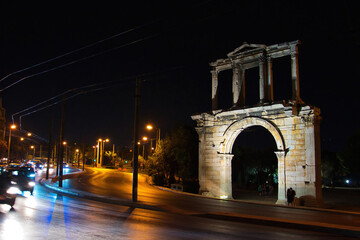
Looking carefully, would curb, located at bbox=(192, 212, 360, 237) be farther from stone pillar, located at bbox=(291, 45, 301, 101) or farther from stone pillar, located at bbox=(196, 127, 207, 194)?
stone pillar, located at bbox=(196, 127, 207, 194)

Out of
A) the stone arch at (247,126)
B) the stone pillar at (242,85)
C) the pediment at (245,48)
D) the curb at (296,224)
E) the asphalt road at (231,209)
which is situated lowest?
the asphalt road at (231,209)

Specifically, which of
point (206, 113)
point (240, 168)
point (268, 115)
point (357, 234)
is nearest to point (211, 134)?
point (206, 113)

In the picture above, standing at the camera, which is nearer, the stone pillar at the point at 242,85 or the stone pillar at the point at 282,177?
the stone pillar at the point at 282,177

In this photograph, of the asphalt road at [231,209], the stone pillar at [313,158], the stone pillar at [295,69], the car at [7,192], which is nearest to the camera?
the car at [7,192]

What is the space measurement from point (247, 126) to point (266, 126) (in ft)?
6.33

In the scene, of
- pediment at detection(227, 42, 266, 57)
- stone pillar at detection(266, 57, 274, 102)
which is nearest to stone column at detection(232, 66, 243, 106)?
pediment at detection(227, 42, 266, 57)

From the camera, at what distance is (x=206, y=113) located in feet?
101

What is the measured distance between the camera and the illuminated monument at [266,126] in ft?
79.7

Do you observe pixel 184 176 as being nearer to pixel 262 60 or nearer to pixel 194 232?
pixel 262 60

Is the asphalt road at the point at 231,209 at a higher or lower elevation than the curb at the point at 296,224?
lower

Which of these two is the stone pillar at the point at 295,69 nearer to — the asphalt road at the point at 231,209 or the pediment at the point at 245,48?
the pediment at the point at 245,48

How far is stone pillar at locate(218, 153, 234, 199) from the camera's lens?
96.1 ft

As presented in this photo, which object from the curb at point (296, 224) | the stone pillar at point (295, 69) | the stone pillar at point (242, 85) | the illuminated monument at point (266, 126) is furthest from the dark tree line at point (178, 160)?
the curb at point (296, 224)

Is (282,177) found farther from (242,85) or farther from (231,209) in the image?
(242,85)
